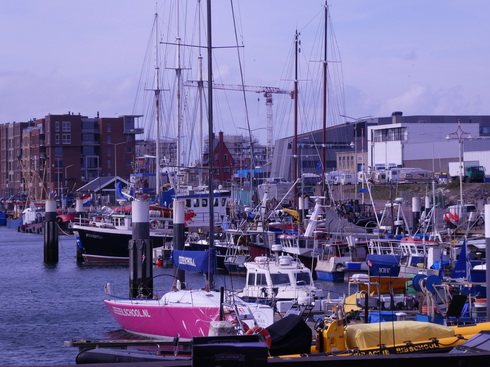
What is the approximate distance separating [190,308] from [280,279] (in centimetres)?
589

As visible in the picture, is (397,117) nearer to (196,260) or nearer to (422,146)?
(422,146)

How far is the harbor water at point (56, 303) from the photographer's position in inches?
1037

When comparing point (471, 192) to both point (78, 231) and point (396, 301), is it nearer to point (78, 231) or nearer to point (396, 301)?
point (78, 231)

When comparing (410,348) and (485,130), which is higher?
(485,130)

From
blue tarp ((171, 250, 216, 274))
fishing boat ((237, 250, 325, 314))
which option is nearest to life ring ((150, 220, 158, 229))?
fishing boat ((237, 250, 325, 314))

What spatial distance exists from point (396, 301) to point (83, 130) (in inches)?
4808

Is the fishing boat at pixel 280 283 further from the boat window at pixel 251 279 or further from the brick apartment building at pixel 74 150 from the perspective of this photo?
the brick apartment building at pixel 74 150

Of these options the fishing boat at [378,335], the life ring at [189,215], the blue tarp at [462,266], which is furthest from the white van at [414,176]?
the fishing boat at [378,335]

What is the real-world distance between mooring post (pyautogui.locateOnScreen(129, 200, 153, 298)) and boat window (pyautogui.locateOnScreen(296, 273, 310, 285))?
17.8 ft

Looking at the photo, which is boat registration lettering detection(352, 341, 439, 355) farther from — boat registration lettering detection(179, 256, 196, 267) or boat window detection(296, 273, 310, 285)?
boat window detection(296, 273, 310, 285)

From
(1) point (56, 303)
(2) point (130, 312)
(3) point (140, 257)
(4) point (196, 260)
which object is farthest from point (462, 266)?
(1) point (56, 303)

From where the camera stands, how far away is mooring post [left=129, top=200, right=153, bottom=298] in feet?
103

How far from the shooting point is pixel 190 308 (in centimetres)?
2389

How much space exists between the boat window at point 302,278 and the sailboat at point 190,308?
4222 mm
